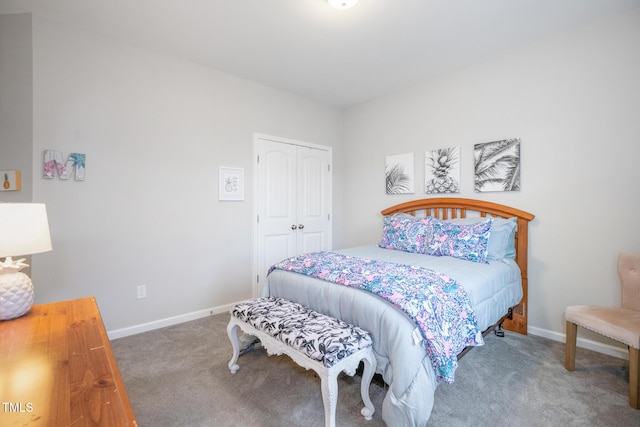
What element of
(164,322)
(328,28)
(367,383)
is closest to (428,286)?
(367,383)

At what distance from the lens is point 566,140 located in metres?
2.54

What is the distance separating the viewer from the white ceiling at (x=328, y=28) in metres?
2.20

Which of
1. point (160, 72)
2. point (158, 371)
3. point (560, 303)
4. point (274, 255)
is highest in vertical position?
point (160, 72)

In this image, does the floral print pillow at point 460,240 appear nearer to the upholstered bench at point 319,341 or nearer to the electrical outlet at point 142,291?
the upholstered bench at point 319,341

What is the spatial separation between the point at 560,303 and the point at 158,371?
3.30 metres

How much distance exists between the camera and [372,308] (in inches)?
67.8

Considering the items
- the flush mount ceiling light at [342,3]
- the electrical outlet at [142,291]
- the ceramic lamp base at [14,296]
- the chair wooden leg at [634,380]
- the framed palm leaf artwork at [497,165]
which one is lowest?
the chair wooden leg at [634,380]

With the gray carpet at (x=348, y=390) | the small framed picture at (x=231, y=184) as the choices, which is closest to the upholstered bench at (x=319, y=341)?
the gray carpet at (x=348, y=390)

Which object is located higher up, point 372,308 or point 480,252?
point 480,252

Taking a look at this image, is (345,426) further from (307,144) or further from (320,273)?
(307,144)

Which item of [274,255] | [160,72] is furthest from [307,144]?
[160,72]

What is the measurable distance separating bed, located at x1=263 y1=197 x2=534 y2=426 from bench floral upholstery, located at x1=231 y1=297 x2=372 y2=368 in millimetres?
118

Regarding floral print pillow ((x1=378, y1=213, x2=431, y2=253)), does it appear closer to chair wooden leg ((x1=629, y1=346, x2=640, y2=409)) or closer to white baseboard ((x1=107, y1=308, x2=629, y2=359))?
white baseboard ((x1=107, y1=308, x2=629, y2=359))

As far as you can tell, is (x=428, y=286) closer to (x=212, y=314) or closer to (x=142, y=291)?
(x=212, y=314)
